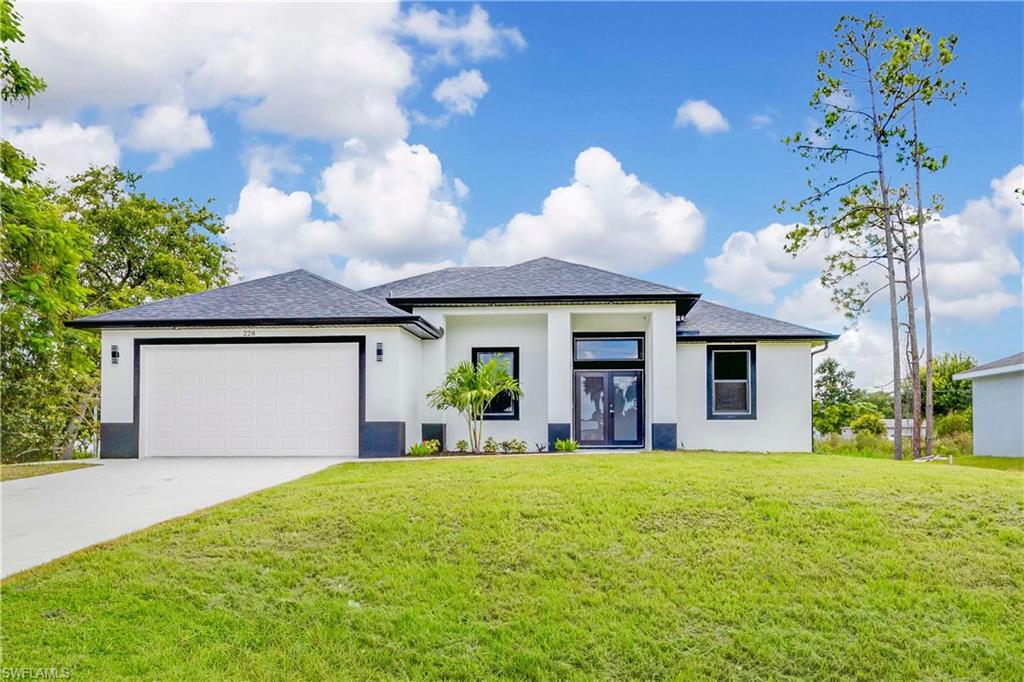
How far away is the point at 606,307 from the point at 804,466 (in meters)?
6.48

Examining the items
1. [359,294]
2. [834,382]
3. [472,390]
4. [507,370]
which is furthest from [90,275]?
[834,382]

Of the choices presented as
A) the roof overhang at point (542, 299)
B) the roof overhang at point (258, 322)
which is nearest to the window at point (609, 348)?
the roof overhang at point (542, 299)

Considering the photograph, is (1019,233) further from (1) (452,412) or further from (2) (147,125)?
(2) (147,125)

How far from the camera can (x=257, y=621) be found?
6.12m

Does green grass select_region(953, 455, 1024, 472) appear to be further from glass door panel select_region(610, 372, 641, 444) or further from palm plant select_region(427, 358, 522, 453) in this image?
palm plant select_region(427, 358, 522, 453)

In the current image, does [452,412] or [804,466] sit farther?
[452,412]

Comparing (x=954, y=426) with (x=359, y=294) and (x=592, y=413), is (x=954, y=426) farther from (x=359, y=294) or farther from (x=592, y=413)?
(x=359, y=294)

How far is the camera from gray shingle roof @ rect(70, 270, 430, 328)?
15.5 m

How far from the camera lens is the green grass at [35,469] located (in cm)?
1345

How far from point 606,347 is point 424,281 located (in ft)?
18.6

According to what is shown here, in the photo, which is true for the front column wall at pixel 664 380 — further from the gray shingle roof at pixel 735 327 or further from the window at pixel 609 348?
the window at pixel 609 348

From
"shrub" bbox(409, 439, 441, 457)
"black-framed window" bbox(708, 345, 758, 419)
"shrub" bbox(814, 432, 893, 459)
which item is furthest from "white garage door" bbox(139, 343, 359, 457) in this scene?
"shrub" bbox(814, 432, 893, 459)

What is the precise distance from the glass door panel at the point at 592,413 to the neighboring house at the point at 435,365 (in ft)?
0.12

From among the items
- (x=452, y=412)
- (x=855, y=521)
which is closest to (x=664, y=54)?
(x=452, y=412)
